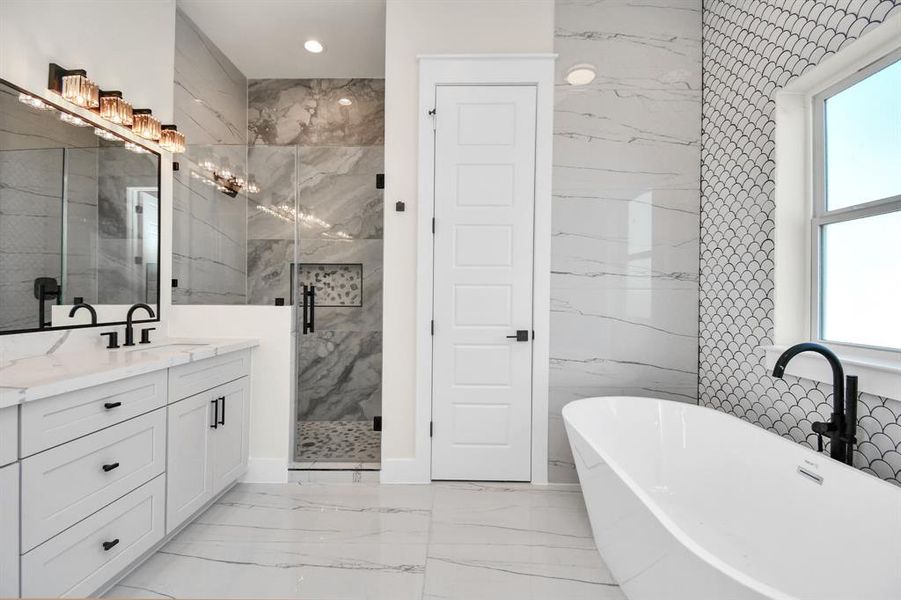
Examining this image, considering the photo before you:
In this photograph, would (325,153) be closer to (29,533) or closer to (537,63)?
(537,63)

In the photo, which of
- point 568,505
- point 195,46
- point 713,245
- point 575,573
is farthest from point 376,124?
point 575,573

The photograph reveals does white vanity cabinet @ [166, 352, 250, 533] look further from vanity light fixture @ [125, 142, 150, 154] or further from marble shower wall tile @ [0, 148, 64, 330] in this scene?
vanity light fixture @ [125, 142, 150, 154]

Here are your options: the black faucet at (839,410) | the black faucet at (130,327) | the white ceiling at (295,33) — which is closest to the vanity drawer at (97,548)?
the black faucet at (130,327)

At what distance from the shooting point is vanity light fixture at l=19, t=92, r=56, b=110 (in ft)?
5.59

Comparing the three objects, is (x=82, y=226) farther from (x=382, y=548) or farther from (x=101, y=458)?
(x=382, y=548)

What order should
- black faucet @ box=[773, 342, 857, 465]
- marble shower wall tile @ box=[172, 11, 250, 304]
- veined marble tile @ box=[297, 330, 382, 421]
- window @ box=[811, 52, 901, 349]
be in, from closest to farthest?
black faucet @ box=[773, 342, 857, 465] < window @ box=[811, 52, 901, 349] < marble shower wall tile @ box=[172, 11, 250, 304] < veined marble tile @ box=[297, 330, 382, 421]

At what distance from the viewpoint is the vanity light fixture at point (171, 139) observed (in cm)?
247

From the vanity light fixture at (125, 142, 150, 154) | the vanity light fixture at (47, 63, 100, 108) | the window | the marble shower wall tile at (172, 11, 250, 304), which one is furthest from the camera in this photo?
the marble shower wall tile at (172, 11, 250, 304)

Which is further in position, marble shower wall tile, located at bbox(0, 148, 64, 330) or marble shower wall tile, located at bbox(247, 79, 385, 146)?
marble shower wall tile, located at bbox(247, 79, 385, 146)

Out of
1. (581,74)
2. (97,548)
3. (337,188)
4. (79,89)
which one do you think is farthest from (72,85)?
(581,74)

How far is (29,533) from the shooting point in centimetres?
119

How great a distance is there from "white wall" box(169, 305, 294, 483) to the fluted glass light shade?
3.91 ft

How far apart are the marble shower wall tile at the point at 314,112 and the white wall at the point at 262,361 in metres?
1.94

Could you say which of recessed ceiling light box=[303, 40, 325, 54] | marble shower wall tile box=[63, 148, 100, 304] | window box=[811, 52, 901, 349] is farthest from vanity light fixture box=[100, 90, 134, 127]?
window box=[811, 52, 901, 349]
